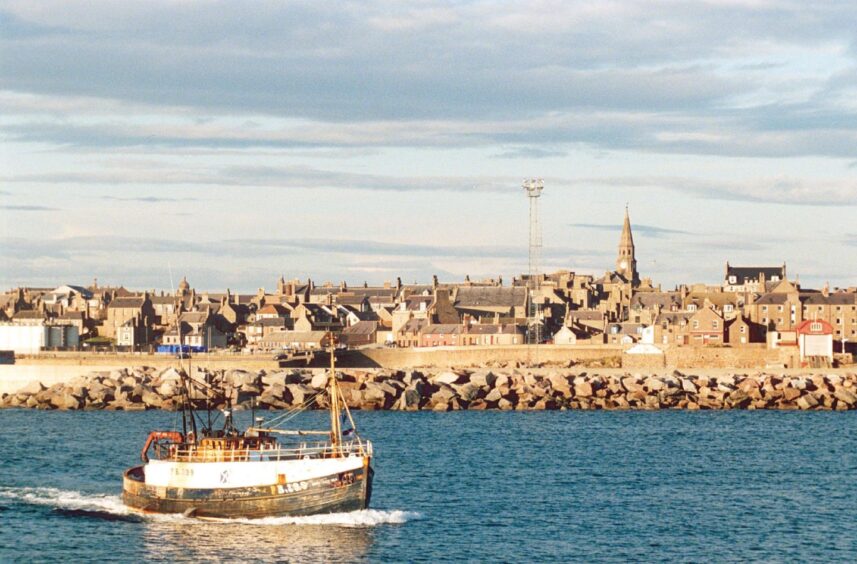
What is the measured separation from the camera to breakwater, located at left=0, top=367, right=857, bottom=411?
96.8 m

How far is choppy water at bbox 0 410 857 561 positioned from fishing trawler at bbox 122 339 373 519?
0.60 metres

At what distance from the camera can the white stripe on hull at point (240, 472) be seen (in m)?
48.7

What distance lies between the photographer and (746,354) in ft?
403

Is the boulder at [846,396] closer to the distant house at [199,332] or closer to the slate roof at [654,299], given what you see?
the distant house at [199,332]

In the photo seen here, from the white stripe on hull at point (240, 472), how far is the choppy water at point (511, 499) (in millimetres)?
1320

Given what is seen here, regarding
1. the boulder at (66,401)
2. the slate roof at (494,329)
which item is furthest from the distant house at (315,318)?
the boulder at (66,401)

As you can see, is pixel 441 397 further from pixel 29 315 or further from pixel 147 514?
pixel 29 315

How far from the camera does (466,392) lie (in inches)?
3871

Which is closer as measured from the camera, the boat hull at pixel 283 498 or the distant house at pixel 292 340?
the boat hull at pixel 283 498

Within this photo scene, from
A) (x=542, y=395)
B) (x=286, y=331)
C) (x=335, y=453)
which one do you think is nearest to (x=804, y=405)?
(x=542, y=395)

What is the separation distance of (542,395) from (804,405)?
17.2m

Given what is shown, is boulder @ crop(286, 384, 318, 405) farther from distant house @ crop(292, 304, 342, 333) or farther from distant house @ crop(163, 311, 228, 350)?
distant house @ crop(163, 311, 228, 350)

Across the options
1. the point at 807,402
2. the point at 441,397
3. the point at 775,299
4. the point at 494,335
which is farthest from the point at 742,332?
the point at 441,397

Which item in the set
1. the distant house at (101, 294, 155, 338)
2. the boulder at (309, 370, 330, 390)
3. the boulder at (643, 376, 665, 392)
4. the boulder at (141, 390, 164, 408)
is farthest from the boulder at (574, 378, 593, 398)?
the distant house at (101, 294, 155, 338)
